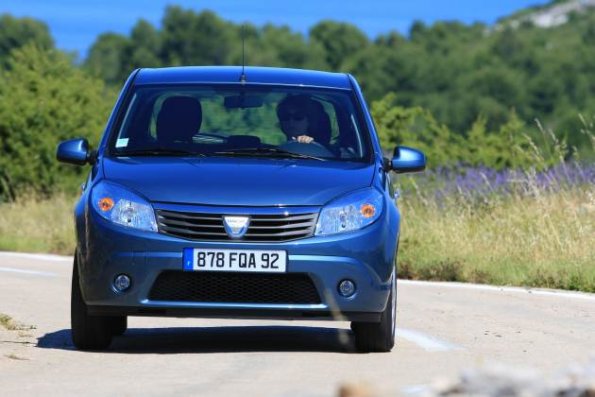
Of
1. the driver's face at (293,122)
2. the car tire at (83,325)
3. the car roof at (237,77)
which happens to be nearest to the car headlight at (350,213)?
the driver's face at (293,122)

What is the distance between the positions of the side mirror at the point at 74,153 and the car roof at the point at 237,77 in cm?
72

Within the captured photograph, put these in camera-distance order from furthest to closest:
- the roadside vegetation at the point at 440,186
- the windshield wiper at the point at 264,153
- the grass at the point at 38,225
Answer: the grass at the point at 38,225 → the roadside vegetation at the point at 440,186 → the windshield wiper at the point at 264,153

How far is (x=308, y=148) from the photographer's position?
10.5 m

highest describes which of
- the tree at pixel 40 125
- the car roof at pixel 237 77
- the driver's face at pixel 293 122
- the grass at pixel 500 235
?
the car roof at pixel 237 77

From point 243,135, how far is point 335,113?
0.71m

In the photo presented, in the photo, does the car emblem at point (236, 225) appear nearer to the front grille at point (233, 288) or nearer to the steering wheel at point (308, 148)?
the front grille at point (233, 288)

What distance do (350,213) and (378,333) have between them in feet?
2.40

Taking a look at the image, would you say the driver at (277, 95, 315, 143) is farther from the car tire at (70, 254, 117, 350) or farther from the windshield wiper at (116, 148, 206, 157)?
the car tire at (70, 254, 117, 350)

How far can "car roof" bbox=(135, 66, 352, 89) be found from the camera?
11.1 meters

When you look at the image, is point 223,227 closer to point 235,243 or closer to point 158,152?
point 235,243

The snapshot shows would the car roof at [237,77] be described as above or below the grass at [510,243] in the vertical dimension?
above

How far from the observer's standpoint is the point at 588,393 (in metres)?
5.71

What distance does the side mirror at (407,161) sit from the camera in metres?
10.6

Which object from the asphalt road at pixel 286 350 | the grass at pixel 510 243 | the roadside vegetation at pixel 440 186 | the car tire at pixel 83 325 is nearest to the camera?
the asphalt road at pixel 286 350
